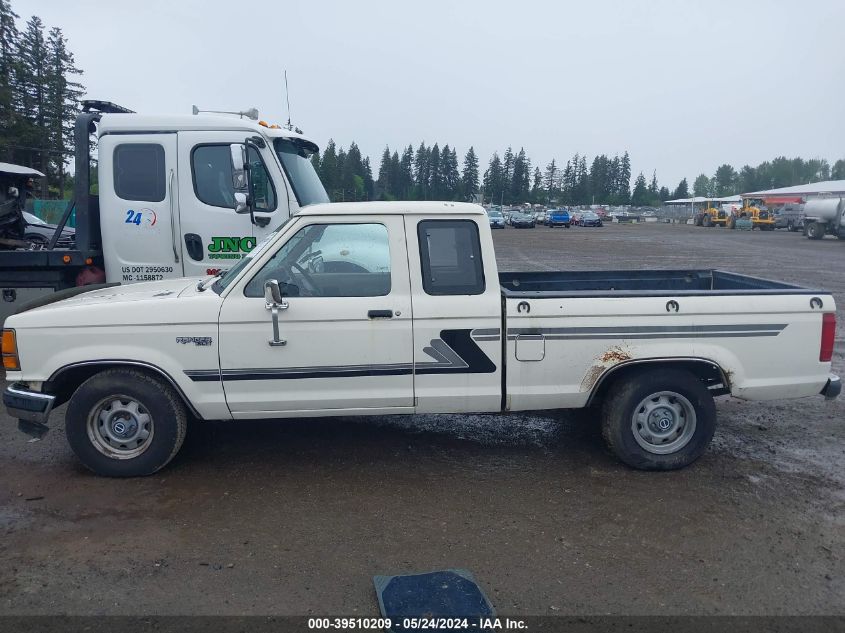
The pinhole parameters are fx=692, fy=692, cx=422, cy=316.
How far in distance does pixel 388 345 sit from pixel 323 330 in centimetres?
45

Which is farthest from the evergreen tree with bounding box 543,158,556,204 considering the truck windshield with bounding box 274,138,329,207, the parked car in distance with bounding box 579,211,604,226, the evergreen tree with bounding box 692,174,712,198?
the truck windshield with bounding box 274,138,329,207

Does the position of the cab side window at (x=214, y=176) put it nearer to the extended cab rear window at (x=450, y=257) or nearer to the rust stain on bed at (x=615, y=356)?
the extended cab rear window at (x=450, y=257)

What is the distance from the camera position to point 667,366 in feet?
16.5

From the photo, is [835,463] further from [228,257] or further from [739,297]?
[228,257]

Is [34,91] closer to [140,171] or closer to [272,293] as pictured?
[140,171]

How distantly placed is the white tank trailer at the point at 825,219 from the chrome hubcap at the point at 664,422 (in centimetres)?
3879

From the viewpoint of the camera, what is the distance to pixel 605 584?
12.0ft

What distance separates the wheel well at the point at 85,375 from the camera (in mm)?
4707

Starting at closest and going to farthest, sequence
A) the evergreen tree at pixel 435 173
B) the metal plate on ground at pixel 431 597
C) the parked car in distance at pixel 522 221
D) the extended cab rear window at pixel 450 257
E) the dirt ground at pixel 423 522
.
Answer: the metal plate on ground at pixel 431 597, the dirt ground at pixel 423 522, the extended cab rear window at pixel 450 257, the parked car in distance at pixel 522 221, the evergreen tree at pixel 435 173

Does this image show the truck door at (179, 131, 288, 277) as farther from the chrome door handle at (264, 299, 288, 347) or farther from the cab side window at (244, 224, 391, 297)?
the chrome door handle at (264, 299, 288, 347)

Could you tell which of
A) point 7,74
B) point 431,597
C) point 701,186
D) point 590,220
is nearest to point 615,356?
point 431,597

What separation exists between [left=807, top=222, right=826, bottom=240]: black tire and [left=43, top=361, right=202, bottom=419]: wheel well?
41.9 m

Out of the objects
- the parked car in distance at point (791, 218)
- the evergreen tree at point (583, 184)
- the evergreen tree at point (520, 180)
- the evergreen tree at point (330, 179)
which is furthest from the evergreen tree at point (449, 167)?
the evergreen tree at point (330, 179)

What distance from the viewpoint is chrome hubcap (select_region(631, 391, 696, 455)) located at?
16.5 feet
